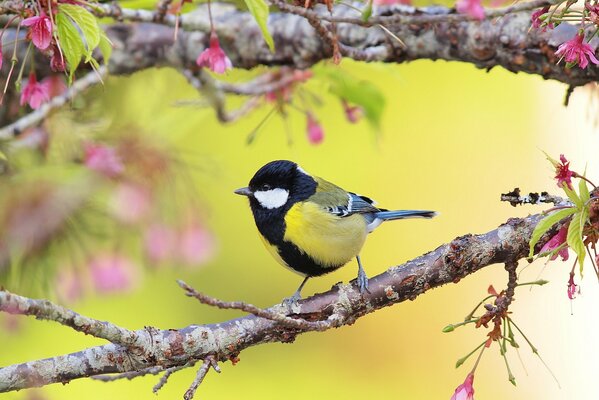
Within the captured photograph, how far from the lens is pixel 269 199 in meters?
2.29

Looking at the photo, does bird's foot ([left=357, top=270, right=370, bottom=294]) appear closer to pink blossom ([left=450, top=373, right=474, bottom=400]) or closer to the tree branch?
the tree branch

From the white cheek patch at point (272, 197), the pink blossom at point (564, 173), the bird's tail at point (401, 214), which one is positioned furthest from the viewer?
the bird's tail at point (401, 214)

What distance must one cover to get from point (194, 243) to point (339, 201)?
0.66 m

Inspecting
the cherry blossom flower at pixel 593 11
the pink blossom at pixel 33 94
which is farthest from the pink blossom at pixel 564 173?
the pink blossom at pixel 33 94

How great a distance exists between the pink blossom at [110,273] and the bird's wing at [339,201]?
0.74m

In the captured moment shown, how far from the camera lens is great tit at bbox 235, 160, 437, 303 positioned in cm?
218

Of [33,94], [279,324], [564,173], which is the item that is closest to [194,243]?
[33,94]

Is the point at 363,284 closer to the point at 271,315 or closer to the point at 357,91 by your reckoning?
the point at 271,315

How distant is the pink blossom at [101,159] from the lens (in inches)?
99.2

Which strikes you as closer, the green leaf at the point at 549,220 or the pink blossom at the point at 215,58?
the green leaf at the point at 549,220

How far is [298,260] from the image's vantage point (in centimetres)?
218

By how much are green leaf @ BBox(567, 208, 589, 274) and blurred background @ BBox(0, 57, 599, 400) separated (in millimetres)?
2353

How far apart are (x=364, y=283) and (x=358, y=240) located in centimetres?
58

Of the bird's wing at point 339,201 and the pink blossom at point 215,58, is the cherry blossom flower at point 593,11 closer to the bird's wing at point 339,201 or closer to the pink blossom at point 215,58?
the pink blossom at point 215,58
